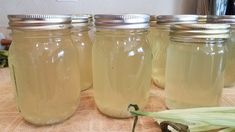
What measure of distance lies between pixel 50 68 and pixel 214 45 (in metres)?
0.28

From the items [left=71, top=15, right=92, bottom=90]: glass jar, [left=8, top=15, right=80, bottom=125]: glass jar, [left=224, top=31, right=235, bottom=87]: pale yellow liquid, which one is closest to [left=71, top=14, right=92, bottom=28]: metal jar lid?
[left=71, top=15, right=92, bottom=90]: glass jar

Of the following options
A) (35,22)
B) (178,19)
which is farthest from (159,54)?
(35,22)

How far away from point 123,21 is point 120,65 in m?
0.08

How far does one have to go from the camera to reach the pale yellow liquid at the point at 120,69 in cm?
39

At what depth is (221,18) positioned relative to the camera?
483mm

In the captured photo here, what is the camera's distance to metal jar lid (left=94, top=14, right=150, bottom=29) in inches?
14.4

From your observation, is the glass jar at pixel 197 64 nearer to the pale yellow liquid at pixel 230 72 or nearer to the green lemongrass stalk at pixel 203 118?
the green lemongrass stalk at pixel 203 118

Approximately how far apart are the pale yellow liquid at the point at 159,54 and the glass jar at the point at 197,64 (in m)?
0.14

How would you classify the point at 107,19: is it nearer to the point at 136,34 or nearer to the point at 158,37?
the point at 136,34

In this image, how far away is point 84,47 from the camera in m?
0.54

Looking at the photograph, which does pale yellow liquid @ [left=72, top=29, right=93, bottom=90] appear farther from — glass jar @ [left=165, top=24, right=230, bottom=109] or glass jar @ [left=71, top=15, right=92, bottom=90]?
glass jar @ [left=165, top=24, right=230, bottom=109]

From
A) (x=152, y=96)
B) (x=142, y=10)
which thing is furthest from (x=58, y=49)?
(x=142, y=10)

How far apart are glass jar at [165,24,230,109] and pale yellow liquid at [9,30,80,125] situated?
20 centimetres

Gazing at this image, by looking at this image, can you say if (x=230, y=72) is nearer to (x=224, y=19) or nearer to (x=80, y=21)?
(x=224, y=19)
